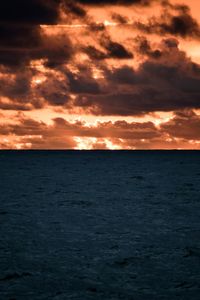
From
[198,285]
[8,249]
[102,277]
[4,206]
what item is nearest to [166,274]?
[198,285]

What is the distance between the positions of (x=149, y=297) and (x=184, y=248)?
32.3 ft

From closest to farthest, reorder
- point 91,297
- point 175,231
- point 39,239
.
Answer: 1. point 91,297
2. point 39,239
3. point 175,231

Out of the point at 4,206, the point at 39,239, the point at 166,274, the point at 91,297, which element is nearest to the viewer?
the point at 91,297

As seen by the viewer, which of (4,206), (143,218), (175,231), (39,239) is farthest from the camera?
(4,206)

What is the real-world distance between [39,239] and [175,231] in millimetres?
12126

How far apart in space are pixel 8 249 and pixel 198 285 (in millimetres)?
13897

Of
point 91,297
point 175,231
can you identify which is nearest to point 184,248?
point 175,231

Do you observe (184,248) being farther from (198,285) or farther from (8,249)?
(8,249)

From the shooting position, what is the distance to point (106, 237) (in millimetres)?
32094

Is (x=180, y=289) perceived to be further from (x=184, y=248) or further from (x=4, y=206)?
(x=4, y=206)

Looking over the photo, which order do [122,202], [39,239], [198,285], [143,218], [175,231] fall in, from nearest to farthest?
[198,285]
[39,239]
[175,231]
[143,218]
[122,202]

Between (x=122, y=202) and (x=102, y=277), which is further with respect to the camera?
(x=122, y=202)

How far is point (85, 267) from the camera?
24.1 metres

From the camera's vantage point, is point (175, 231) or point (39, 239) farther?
point (175, 231)
